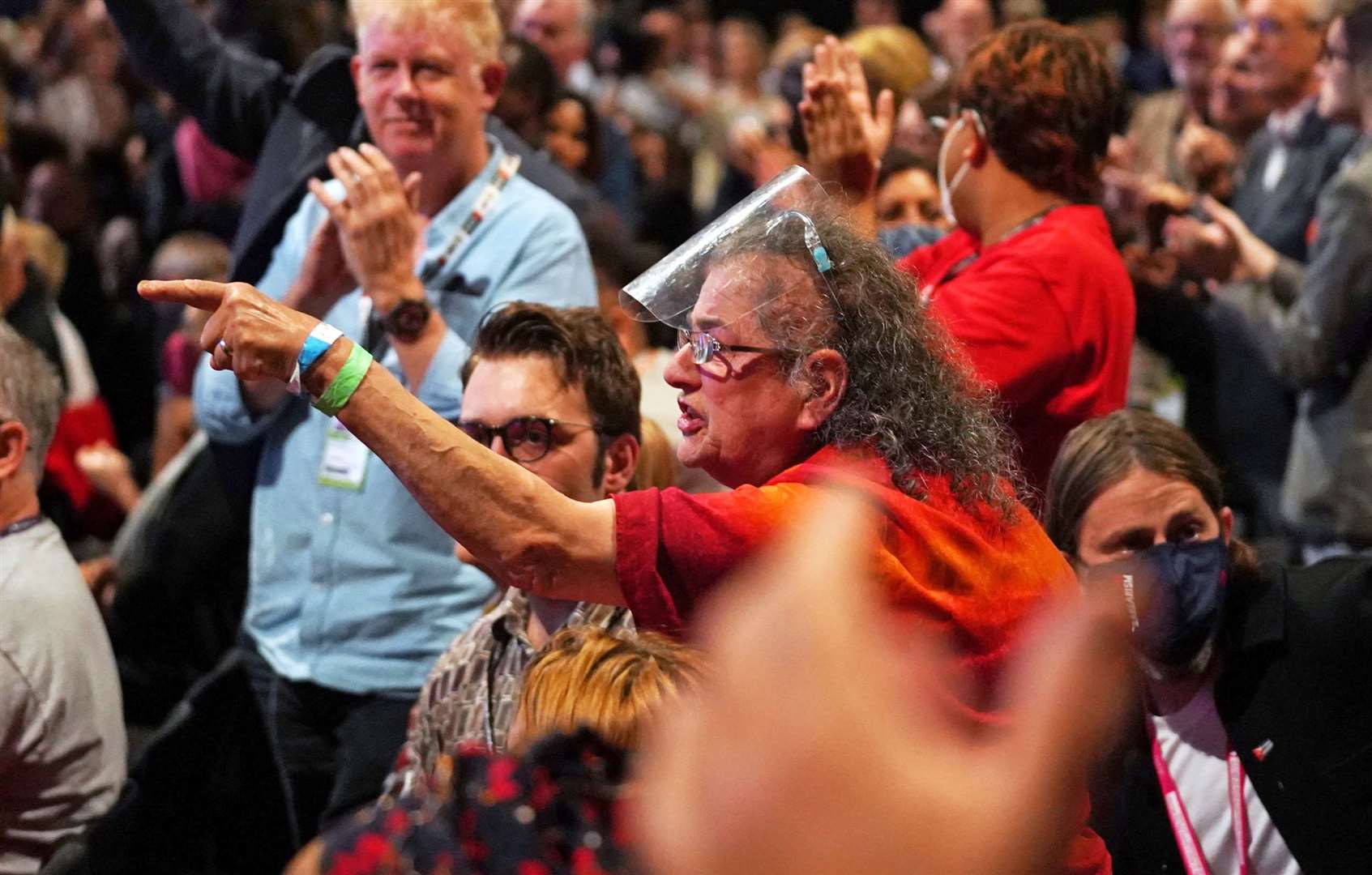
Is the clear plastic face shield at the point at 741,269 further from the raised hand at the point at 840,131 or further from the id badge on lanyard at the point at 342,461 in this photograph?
the id badge on lanyard at the point at 342,461

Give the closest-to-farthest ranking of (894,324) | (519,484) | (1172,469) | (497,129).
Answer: (519,484) < (894,324) < (1172,469) < (497,129)

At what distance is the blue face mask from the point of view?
256 cm

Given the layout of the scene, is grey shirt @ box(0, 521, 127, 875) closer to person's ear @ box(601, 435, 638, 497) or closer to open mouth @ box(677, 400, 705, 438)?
person's ear @ box(601, 435, 638, 497)

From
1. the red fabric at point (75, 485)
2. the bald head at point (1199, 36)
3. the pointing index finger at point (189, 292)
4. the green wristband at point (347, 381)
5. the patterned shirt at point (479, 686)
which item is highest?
the pointing index finger at point (189, 292)

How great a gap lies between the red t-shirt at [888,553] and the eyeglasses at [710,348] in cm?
14

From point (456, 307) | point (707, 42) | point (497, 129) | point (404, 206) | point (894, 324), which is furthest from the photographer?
point (707, 42)

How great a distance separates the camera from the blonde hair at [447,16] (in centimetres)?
329

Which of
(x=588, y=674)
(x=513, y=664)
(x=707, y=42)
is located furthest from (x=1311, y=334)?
(x=707, y=42)

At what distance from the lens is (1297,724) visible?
2594mm

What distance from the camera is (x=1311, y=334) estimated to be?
3.85 m

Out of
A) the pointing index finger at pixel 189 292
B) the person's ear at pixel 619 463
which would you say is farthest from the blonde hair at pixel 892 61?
the pointing index finger at pixel 189 292

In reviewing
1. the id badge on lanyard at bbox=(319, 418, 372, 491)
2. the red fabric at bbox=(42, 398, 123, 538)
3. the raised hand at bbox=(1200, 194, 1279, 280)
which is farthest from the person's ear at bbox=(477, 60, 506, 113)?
the red fabric at bbox=(42, 398, 123, 538)

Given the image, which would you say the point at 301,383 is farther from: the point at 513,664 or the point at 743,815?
the point at 743,815

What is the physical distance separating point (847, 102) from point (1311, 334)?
4.51 ft
